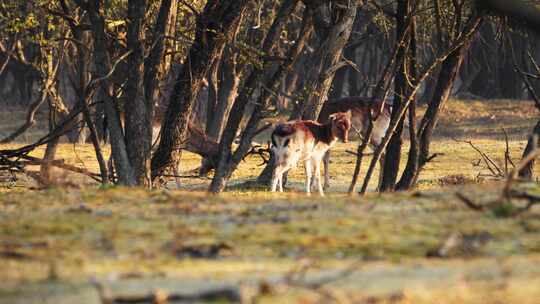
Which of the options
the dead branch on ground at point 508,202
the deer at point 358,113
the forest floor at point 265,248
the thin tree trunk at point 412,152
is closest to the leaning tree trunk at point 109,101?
the forest floor at point 265,248

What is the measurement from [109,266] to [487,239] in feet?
9.12

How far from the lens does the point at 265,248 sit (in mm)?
8680

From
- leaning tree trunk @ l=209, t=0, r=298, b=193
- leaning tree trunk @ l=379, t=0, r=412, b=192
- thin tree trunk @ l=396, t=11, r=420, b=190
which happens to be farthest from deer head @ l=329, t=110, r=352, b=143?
leaning tree trunk @ l=209, t=0, r=298, b=193

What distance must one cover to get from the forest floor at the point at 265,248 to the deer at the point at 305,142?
8.76 m

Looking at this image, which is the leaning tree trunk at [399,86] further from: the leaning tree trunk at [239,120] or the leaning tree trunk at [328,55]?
the leaning tree trunk at [239,120]

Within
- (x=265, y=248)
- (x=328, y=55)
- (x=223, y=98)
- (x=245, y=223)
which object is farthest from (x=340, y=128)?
(x=265, y=248)

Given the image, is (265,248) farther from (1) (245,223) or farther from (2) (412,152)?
(2) (412,152)

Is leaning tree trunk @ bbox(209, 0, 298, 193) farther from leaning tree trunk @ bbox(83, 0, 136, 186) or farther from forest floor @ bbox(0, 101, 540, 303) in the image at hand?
forest floor @ bbox(0, 101, 540, 303)

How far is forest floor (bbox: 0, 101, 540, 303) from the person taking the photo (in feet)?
23.2

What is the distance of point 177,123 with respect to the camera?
18.5m

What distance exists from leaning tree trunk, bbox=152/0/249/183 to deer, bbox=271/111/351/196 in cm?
253

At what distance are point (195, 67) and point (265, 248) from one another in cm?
964

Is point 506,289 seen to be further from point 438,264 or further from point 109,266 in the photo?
point 109,266

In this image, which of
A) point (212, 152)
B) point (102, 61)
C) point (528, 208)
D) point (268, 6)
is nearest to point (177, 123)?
point (102, 61)
